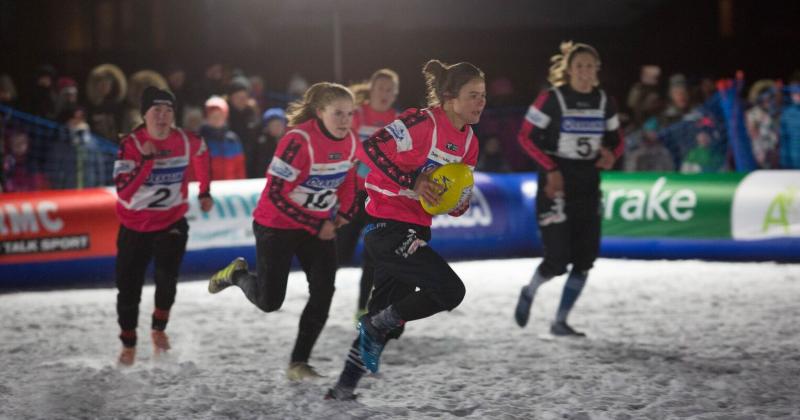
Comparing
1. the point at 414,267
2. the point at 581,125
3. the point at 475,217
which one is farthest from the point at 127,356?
the point at 475,217

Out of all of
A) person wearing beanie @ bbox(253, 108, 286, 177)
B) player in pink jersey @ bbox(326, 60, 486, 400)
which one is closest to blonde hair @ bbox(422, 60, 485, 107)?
player in pink jersey @ bbox(326, 60, 486, 400)

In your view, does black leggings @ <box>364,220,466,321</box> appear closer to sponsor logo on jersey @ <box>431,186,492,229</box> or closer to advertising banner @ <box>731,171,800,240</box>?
sponsor logo on jersey @ <box>431,186,492,229</box>

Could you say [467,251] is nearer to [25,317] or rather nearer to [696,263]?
[696,263]

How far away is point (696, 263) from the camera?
429 inches

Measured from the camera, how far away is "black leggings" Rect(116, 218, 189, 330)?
6.46 metres

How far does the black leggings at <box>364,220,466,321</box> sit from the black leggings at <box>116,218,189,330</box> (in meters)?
1.91

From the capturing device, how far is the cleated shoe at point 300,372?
5.93 m

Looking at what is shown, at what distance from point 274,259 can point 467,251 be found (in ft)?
19.1

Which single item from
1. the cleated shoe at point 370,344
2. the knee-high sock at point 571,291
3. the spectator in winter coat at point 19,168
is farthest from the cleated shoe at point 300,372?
the spectator in winter coat at point 19,168

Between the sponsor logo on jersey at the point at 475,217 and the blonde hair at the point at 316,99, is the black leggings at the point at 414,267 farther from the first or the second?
the sponsor logo on jersey at the point at 475,217

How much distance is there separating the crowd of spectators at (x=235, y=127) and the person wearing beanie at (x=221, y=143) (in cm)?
1

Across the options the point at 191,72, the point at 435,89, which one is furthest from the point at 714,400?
the point at 191,72

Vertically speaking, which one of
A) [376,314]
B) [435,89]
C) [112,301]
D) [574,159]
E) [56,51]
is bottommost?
[112,301]

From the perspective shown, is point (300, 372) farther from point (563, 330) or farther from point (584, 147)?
point (584, 147)
